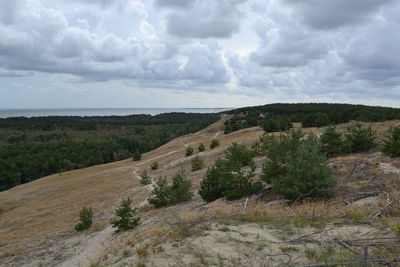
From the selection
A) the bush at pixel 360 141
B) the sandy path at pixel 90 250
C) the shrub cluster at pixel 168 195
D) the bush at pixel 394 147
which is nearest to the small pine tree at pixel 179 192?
the shrub cluster at pixel 168 195

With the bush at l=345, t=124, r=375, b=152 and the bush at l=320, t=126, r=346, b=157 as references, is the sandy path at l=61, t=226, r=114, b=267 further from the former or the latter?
the bush at l=345, t=124, r=375, b=152

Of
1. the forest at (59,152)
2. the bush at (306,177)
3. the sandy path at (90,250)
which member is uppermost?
the bush at (306,177)

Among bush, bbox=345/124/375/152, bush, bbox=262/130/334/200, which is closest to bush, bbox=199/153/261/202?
bush, bbox=262/130/334/200

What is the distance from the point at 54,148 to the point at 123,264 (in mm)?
92545

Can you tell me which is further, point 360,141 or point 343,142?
point 360,141

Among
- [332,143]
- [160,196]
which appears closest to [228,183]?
[160,196]

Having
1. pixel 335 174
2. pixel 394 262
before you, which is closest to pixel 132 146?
pixel 335 174

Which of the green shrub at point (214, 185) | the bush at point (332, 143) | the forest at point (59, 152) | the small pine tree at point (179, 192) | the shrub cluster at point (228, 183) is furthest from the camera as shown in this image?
the forest at point (59, 152)

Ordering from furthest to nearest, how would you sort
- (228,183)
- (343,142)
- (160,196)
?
1. (343,142)
2. (160,196)
3. (228,183)

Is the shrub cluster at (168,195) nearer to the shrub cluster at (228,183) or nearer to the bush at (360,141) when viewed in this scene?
the shrub cluster at (228,183)

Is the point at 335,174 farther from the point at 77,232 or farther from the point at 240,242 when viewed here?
the point at 77,232

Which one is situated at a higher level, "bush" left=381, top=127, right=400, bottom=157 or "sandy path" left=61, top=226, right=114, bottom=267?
"bush" left=381, top=127, right=400, bottom=157

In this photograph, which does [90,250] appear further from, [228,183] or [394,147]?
[394,147]

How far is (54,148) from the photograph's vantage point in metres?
85.2
